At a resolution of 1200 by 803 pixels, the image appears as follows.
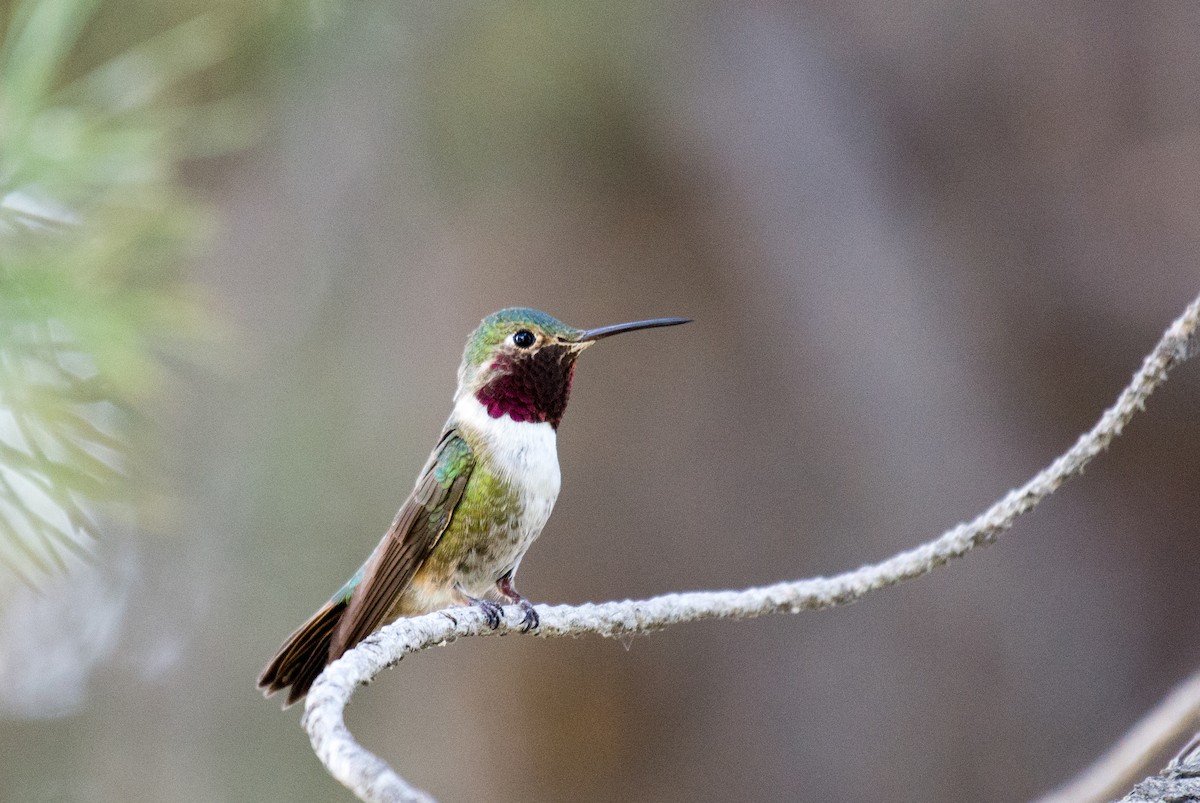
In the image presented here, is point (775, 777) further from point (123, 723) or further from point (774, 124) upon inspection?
point (123, 723)

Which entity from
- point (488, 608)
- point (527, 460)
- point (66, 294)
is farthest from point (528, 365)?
point (66, 294)

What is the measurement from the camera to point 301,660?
1.65 m

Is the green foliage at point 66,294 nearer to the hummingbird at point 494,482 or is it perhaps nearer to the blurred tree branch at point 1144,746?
the hummingbird at point 494,482

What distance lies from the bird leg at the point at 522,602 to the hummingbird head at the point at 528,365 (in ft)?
0.92

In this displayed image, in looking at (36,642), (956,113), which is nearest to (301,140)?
(36,642)

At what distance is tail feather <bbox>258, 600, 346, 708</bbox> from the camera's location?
1615 millimetres

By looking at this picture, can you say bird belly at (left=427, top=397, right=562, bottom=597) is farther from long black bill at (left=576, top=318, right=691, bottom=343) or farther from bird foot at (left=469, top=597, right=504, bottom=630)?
long black bill at (left=576, top=318, right=691, bottom=343)

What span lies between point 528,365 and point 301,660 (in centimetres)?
56

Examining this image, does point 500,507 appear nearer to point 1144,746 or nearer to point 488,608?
point 488,608

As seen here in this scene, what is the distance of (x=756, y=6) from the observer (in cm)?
418

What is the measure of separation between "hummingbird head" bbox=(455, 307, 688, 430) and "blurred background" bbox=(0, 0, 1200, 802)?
5.77ft

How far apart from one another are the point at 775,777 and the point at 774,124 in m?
2.19

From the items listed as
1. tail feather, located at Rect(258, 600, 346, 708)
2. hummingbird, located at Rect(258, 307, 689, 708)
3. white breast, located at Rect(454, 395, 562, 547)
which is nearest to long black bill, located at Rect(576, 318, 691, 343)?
hummingbird, located at Rect(258, 307, 689, 708)

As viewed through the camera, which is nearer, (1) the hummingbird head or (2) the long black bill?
(2) the long black bill
